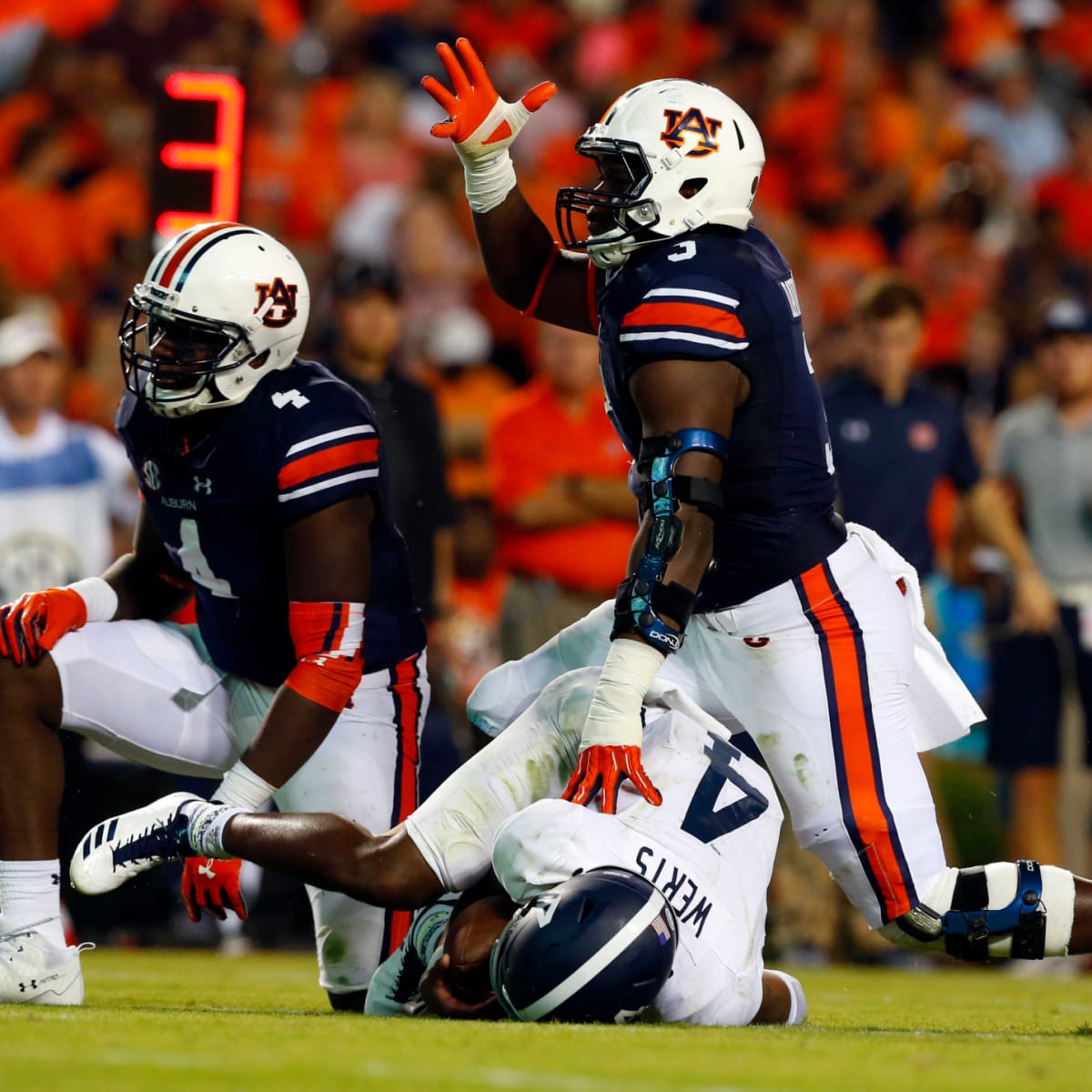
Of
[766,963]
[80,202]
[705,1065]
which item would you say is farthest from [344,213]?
[705,1065]

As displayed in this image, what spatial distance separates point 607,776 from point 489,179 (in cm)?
184

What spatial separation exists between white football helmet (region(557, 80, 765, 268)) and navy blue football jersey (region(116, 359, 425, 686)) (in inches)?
30.3

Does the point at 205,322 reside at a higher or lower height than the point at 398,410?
higher

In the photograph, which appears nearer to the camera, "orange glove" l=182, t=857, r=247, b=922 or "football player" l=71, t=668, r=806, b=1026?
"football player" l=71, t=668, r=806, b=1026

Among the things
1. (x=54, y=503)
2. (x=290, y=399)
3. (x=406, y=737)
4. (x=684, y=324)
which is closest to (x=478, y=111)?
(x=290, y=399)

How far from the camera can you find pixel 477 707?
16.9ft

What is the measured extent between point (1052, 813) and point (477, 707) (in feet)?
11.8

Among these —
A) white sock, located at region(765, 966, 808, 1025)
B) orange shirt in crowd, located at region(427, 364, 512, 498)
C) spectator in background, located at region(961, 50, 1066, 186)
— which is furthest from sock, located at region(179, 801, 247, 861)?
spectator in background, located at region(961, 50, 1066, 186)

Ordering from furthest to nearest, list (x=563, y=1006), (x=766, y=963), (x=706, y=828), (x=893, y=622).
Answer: (x=766, y=963) → (x=893, y=622) → (x=706, y=828) → (x=563, y=1006)

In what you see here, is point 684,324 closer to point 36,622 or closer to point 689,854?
point 689,854

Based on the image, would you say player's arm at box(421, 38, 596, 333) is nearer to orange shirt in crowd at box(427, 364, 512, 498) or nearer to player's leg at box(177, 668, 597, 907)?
player's leg at box(177, 668, 597, 907)

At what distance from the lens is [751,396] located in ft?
15.7

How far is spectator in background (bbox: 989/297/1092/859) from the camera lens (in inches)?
311

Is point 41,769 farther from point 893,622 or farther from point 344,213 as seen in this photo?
point 344,213
